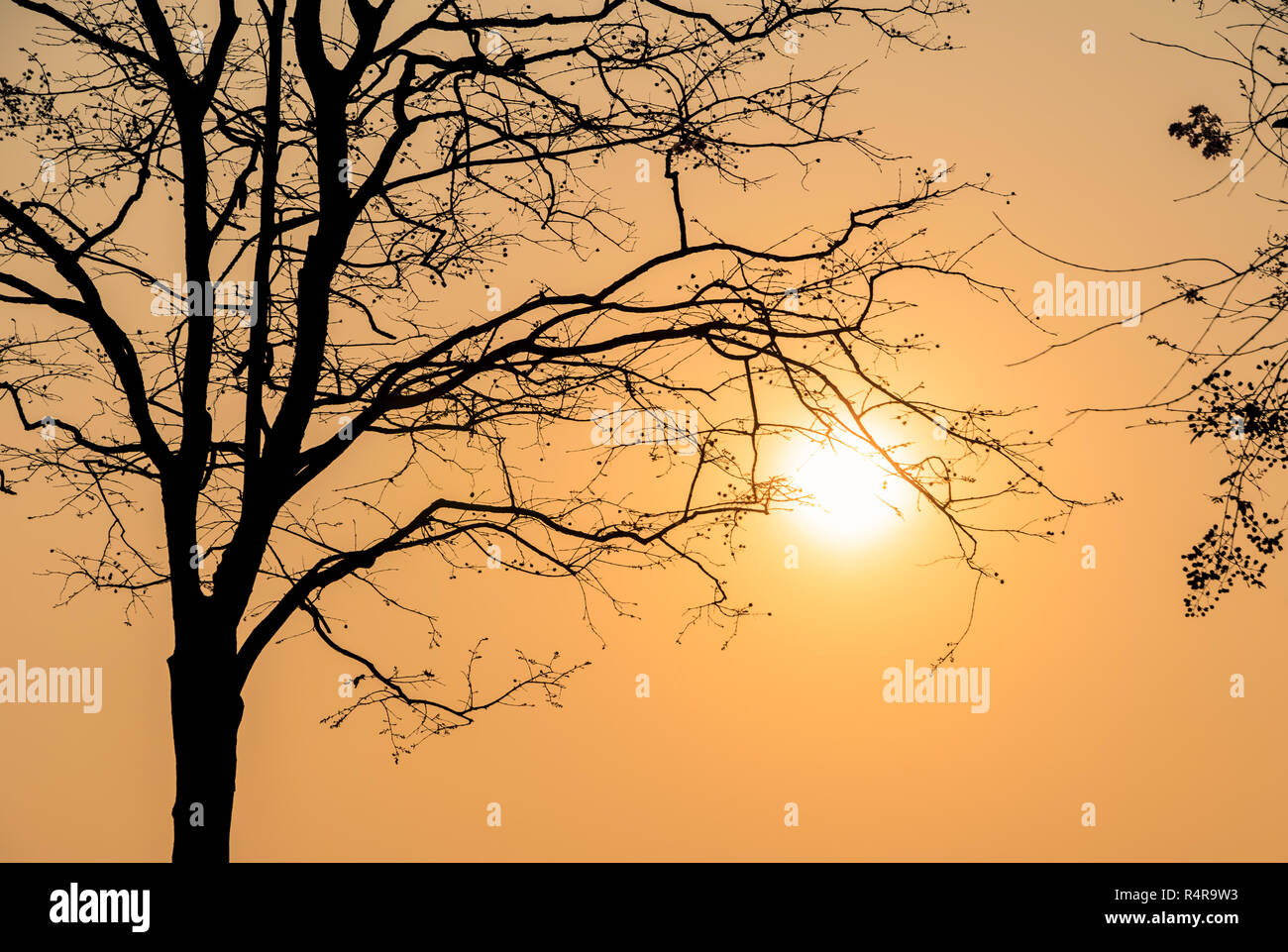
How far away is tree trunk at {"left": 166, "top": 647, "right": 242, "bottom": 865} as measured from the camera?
692 cm

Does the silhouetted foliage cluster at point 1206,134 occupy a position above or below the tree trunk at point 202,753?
above

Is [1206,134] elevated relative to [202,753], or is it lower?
elevated

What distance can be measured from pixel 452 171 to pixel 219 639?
134 inches

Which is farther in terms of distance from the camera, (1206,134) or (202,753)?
(202,753)

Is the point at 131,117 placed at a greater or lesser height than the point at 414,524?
greater

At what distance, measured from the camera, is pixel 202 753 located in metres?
6.98

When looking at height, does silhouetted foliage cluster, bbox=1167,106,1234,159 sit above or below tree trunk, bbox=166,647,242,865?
above

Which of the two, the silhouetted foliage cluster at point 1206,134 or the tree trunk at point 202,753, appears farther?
the tree trunk at point 202,753

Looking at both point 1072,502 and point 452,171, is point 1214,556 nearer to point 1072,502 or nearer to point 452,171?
point 1072,502

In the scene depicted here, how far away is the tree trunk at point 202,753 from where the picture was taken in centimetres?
692

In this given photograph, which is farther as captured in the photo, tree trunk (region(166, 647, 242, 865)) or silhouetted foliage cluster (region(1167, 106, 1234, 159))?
tree trunk (region(166, 647, 242, 865))

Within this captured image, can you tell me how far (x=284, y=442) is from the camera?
7.14 meters
